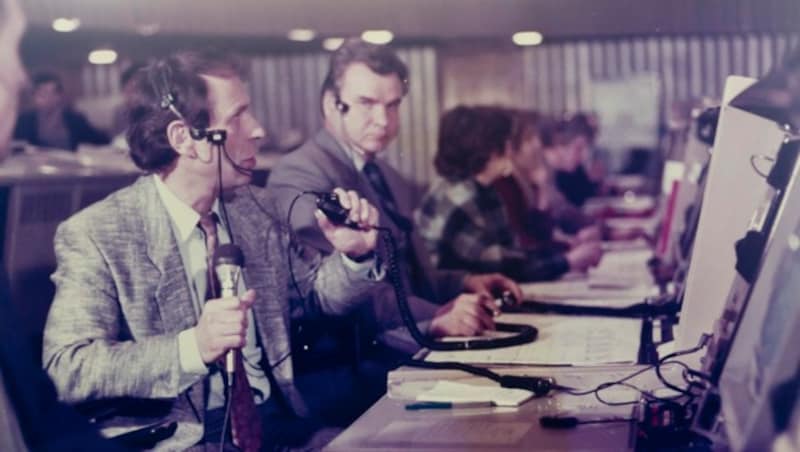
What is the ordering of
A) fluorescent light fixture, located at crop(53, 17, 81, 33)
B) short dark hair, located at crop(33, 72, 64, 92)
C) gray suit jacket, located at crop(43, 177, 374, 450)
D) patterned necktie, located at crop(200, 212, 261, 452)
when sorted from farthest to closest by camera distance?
fluorescent light fixture, located at crop(53, 17, 81, 33) < short dark hair, located at crop(33, 72, 64, 92) < patterned necktie, located at crop(200, 212, 261, 452) < gray suit jacket, located at crop(43, 177, 374, 450)

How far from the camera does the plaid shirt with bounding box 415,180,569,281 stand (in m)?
3.78

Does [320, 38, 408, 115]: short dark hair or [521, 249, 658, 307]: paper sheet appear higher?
[320, 38, 408, 115]: short dark hair

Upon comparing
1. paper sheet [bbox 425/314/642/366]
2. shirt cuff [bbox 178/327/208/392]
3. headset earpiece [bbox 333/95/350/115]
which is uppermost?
headset earpiece [bbox 333/95/350/115]

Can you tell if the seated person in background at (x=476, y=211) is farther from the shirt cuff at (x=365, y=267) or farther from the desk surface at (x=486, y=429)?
the desk surface at (x=486, y=429)

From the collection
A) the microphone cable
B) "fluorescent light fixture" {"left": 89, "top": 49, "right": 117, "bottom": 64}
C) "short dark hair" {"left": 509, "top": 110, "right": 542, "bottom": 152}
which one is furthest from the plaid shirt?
"fluorescent light fixture" {"left": 89, "top": 49, "right": 117, "bottom": 64}

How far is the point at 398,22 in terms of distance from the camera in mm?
4789

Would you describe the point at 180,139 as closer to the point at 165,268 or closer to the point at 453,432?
the point at 165,268

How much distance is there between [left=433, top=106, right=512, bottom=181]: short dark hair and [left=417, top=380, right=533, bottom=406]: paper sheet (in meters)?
2.11

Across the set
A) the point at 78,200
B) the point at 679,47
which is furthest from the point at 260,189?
the point at 679,47

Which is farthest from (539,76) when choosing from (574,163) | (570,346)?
(570,346)

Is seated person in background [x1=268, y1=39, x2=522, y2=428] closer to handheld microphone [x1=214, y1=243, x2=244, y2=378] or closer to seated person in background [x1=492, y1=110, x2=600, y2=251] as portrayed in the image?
handheld microphone [x1=214, y1=243, x2=244, y2=378]

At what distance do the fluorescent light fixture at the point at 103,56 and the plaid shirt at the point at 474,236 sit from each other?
111 inches

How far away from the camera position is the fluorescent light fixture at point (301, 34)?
5.66m

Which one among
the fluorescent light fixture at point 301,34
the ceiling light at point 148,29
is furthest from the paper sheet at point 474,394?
the ceiling light at point 148,29
